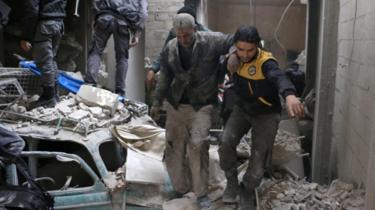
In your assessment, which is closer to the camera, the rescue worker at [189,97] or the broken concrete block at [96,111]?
the rescue worker at [189,97]

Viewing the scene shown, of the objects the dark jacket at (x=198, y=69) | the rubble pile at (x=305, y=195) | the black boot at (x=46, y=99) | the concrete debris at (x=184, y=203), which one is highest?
the dark jacket at (x=198, y=69)

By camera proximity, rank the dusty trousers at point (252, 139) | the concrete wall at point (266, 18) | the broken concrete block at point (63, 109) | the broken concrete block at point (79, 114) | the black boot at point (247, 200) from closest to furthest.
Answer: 1. the dusty trousers at point (252, 139)
2. the black boot at point (247, 200)
3. the broken concrete block at point (79, 114)
4. the broken concrete block at point (63, 109)
5. the concrete wall at point (266, 18)

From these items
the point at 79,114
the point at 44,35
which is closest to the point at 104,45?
the point at 44,35

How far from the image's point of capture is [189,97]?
3762mm

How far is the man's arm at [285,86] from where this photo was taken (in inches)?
109

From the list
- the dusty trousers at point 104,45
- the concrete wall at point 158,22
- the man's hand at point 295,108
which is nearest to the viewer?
the man's hand at point 295,108

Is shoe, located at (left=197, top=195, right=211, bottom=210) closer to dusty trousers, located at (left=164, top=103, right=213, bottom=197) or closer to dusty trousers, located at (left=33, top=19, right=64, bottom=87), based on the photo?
dusty trousers, located at (left=164, top=103, right=213, bottom=197)

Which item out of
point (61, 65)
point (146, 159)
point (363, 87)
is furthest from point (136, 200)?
point (61, 65)

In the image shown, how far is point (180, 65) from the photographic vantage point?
12.1 feet

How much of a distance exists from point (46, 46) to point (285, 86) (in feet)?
9.10

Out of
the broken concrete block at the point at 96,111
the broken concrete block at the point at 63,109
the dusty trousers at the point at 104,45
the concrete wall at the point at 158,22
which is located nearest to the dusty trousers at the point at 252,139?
the broken concrete block at the point at 96,111

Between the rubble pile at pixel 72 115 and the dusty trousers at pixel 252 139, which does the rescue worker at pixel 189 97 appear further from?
the rubble pile at pixel 72 115

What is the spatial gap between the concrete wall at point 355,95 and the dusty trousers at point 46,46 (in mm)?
3068

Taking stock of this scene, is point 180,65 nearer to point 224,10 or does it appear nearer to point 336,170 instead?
point 336,170
